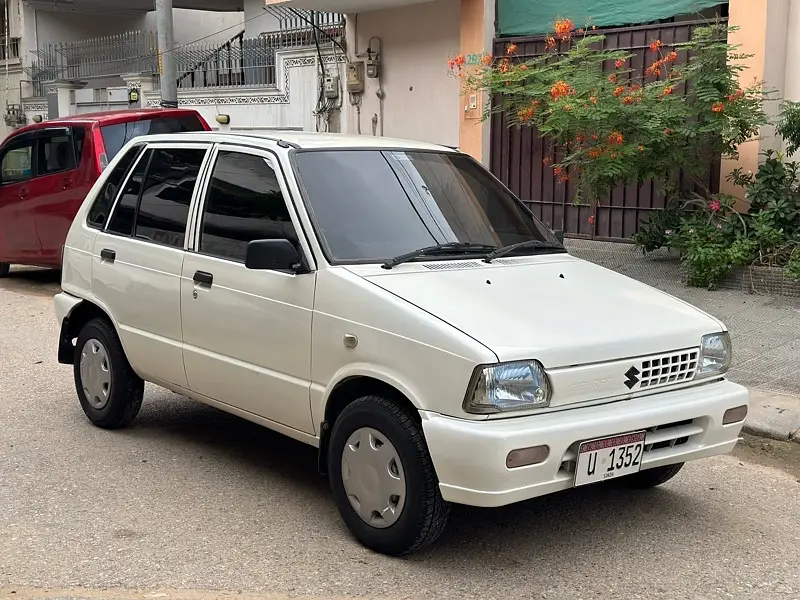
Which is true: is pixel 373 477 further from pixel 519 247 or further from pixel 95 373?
pixel 95 373

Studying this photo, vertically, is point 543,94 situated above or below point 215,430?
above

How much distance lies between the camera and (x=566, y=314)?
4168 millimetres

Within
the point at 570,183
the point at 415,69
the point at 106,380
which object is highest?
the point at 415,69

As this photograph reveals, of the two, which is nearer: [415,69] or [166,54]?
[415,69]

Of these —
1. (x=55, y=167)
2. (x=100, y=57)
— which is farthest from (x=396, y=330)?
(x=100, y=57)

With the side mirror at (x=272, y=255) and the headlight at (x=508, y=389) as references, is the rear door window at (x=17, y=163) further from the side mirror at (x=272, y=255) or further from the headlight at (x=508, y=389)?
the headlight at (x=508, y=389)

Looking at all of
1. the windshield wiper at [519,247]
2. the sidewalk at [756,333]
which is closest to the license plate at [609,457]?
the windshield wiper at [519,247]

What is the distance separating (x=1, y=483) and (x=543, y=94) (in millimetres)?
6923

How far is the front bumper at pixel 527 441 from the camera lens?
3682 mm

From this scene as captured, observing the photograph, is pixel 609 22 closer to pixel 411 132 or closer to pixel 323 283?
pixel 411 132

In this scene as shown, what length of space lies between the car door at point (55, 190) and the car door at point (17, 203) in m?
0.15

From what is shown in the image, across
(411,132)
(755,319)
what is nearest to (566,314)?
(755,319)

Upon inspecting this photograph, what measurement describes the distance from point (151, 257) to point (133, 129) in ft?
18.7

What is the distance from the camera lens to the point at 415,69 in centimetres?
1495
